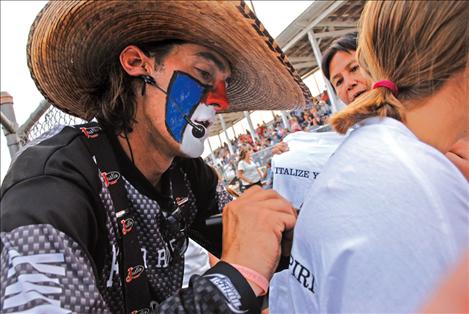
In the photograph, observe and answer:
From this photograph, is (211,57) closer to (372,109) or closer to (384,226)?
(372,109)

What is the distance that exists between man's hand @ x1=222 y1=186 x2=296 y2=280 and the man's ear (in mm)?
730

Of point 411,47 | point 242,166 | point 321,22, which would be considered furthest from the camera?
point 321,22

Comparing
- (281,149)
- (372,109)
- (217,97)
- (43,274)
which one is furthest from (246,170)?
(43,274)

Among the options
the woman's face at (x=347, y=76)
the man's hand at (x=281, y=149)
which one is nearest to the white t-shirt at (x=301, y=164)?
the man's hand at (x=281, y=149)

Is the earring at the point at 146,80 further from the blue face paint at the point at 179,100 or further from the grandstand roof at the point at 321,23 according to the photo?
the grandstand roof at the point at 321,23

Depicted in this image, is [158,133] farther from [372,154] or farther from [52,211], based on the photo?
[372,154]

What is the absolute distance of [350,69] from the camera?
8.75 ft

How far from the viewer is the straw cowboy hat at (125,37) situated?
51.2 inches

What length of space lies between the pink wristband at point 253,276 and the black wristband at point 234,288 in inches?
0.5

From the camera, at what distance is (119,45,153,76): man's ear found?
61.0 inches

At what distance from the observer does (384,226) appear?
77cm

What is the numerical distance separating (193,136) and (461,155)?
111 centimetres

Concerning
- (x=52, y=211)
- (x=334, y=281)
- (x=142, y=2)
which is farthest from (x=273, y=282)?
(x=142, y=2)

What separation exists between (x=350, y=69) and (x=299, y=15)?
9.16 meters
